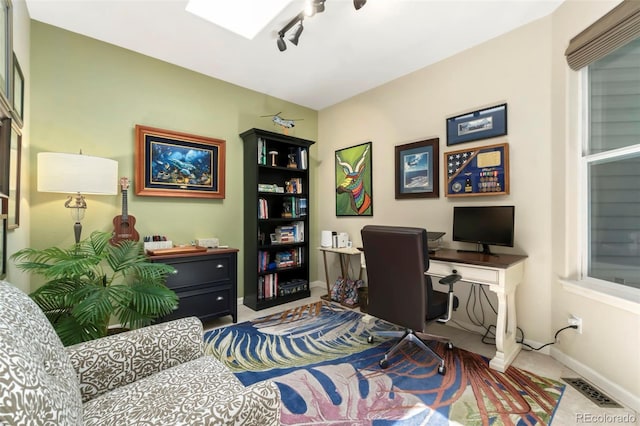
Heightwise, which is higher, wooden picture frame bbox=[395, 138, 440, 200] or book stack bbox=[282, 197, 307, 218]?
wooden picture frame bbox=[395, 138, 440, 200]

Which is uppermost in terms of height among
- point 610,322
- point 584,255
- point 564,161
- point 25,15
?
point 25,15

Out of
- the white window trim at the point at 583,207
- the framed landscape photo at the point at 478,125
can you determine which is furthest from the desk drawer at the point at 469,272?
the framed landscape photo at the point at 478,125

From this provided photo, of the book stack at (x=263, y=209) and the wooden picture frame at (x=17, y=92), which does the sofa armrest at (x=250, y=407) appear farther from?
the book stack at (x=263, y=209)

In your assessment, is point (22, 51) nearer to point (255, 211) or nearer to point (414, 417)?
point (255, 211)

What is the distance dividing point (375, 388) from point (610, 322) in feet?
5.21

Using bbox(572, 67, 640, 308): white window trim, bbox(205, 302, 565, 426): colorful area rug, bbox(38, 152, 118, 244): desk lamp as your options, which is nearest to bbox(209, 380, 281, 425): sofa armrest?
bbox(205, 302, 565, 426): colorful area rug

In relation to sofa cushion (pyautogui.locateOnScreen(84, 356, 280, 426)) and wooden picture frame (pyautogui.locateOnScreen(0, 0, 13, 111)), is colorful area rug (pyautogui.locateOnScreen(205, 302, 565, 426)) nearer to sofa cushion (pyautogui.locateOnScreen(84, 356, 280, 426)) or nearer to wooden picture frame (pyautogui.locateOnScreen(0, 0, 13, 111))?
sofa cushion (pyautogui.locateOnScreen(84, 356, 280, 426))

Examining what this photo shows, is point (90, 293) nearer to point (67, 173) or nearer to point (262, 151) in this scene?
point (67, 173)

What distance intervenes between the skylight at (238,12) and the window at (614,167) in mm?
2372

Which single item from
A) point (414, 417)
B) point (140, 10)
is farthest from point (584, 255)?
point (140, 10)

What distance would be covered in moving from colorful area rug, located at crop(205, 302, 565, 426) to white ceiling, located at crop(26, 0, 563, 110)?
2798 millimetres

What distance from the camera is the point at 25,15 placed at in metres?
2.11

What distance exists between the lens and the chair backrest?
190cm

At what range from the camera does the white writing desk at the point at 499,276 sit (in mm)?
2010
